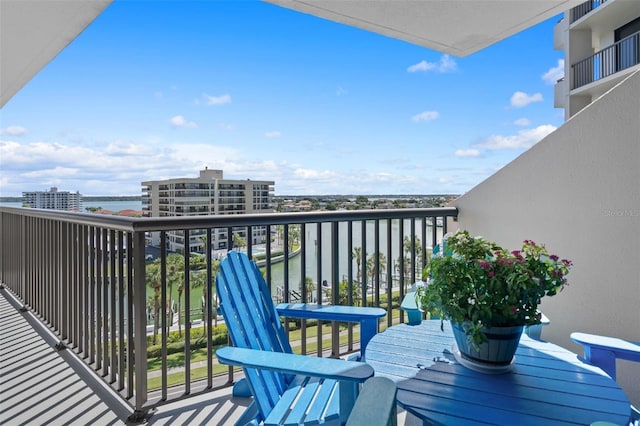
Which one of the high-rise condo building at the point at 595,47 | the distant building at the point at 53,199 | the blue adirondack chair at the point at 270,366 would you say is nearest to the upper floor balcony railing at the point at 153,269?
the blue adirondack chair at the point at 270,366

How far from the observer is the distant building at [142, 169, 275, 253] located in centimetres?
234

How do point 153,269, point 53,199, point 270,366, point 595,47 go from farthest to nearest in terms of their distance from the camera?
1. point 595,47
2. point 53,199
3. point 153,269
4. point 270,366

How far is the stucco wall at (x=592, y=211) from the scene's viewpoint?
2.16 metres

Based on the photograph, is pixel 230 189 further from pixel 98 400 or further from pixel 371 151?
pixel 371 151

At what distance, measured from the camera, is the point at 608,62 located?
966cm

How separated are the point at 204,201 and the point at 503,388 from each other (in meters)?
3.80

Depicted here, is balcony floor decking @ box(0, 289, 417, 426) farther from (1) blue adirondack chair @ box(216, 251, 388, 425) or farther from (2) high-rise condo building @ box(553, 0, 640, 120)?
(2) high-rise condo building @ box(553, 0, 640, 120)

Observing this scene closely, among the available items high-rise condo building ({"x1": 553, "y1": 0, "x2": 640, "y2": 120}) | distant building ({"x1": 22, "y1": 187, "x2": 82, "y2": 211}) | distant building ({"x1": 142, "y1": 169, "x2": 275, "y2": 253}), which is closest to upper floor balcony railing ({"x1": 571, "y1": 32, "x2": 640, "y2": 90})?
high-rise condo building ({"x1": 553, "y1": 0, "x2": 640, "y2": 120})

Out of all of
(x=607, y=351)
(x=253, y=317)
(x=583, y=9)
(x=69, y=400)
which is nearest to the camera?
(x=607, y=351)

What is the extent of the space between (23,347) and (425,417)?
3.13 meters

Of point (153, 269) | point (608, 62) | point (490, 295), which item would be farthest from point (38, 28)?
point (608, 62)

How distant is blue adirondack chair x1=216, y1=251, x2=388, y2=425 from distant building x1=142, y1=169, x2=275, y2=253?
0.53 metres

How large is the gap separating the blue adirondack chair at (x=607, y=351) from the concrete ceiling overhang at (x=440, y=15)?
215 centimetres

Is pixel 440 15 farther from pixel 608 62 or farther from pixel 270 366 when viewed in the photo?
pixel 608 62
